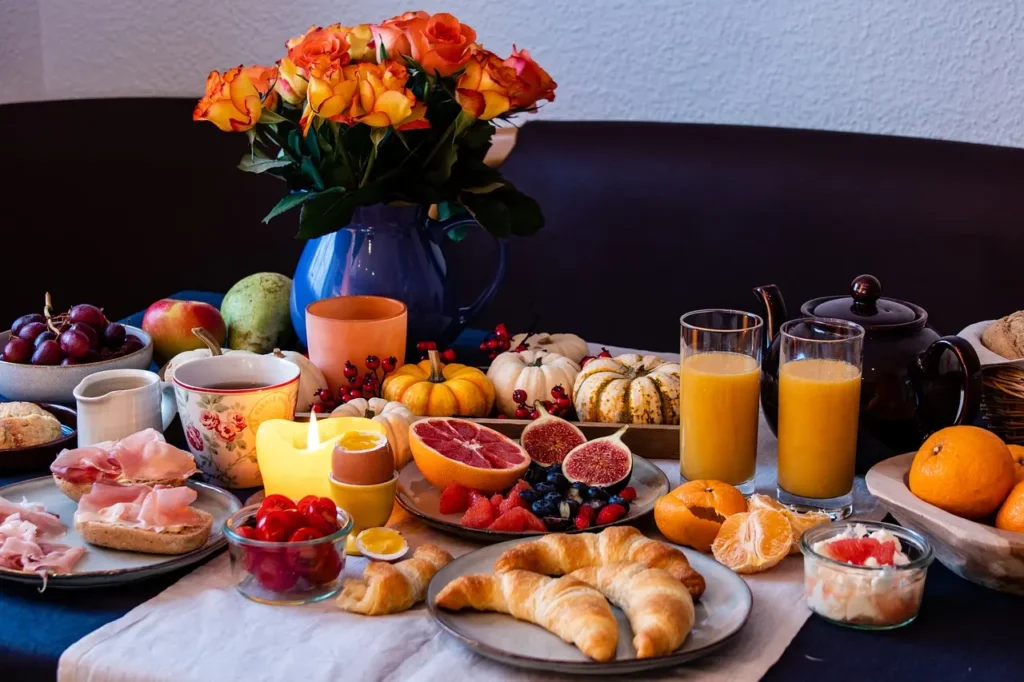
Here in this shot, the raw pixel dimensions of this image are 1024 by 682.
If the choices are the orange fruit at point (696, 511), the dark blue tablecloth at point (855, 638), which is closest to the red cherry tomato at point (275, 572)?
the dark blue tablecloth at point (855, 638)

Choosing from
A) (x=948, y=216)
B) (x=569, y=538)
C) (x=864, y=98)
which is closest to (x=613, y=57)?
(x=864, y=98)

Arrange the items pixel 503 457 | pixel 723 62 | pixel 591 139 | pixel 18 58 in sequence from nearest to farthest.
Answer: pixel 503 457 → pixel 591 139 → pixel 723 62 → pixel 18 58

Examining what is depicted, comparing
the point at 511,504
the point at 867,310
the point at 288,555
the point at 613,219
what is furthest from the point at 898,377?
the point at 613,219

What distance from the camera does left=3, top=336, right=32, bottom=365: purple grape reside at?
58.1 inches

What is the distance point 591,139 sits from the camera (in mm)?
2418

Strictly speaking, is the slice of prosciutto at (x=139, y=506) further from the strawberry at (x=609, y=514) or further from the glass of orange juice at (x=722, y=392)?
the glass of orange juice at (x=722, y=392)

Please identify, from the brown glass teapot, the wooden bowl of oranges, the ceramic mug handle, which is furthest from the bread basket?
the ceramic mug handle

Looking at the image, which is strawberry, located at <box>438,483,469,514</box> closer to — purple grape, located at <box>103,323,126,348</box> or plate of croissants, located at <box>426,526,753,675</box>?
plate of croissants, located at <box>426,526,753,675</box>

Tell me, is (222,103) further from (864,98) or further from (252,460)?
(864,98)

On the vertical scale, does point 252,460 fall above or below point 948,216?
below

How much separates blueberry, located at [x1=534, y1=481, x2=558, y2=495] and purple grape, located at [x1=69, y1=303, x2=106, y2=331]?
0.71m

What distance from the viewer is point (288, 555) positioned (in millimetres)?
1002

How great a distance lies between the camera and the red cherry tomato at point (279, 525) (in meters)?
1.00

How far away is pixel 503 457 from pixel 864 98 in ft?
5.32
